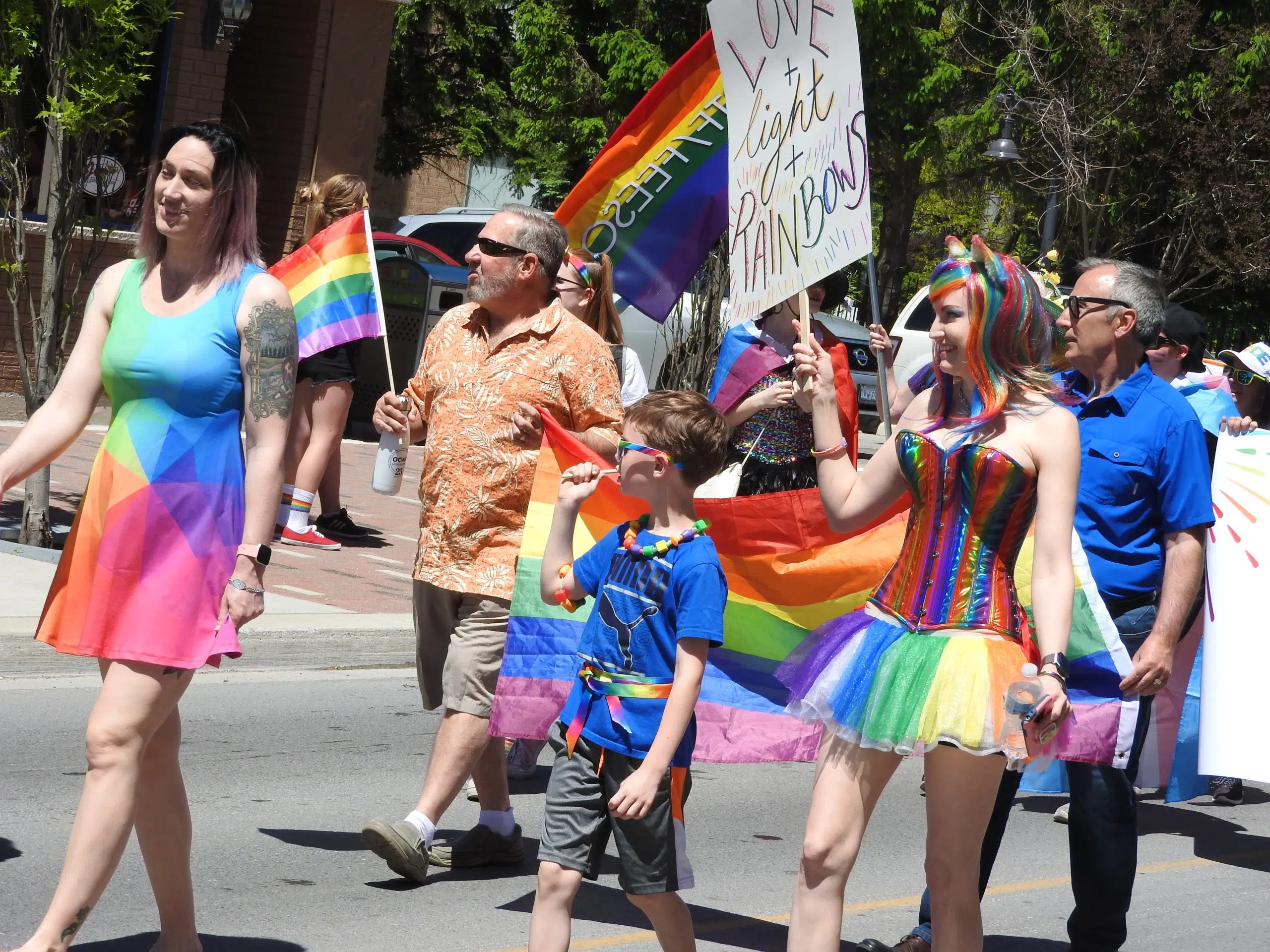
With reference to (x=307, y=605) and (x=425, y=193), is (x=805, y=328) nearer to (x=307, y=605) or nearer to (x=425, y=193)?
(x=307, y=605)

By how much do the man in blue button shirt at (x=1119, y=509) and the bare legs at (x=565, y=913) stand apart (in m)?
1.11

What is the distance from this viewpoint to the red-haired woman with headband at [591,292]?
6.69 meters

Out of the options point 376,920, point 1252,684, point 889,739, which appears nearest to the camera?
point 889,739

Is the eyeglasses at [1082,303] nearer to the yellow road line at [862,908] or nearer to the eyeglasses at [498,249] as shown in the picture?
the eyeglasses at [498,249]

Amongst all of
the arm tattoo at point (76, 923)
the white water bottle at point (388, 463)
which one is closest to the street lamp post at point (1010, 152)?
the white water bottle at point (388, 463)

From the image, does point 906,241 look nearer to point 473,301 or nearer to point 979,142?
point 979,142

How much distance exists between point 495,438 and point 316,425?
18.1ft

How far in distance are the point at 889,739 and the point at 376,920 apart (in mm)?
1806

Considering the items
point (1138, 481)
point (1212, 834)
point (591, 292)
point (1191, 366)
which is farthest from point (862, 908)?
point (1191, 366)

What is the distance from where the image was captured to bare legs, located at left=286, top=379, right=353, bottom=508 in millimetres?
10484

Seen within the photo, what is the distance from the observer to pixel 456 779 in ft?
16.6

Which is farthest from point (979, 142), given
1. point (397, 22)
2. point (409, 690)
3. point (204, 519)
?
point (204, 519)

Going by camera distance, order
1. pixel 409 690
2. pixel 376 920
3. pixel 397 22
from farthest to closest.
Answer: pixel 397 22
pixel 409 690
pixel 376 920

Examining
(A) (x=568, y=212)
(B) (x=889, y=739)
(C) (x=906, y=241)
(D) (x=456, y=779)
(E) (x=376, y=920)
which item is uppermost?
(C) (x=906, y=241)
